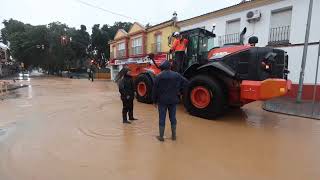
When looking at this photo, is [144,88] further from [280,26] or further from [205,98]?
[280,26]

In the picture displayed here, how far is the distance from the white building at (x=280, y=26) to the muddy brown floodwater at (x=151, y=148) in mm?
5275

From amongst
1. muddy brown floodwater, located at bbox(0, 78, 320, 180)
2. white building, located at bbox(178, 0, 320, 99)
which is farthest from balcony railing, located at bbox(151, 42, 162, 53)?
muddy brown floodwater, located at bbox(0, 78, 320, 180)

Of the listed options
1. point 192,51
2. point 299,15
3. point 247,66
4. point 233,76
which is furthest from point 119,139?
point 299,15

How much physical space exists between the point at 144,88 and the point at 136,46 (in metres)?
17.0

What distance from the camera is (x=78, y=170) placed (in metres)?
3.74

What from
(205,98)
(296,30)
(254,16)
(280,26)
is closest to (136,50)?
(254,16)

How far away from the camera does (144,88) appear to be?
367 inches

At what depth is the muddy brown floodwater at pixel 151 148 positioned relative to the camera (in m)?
3.73

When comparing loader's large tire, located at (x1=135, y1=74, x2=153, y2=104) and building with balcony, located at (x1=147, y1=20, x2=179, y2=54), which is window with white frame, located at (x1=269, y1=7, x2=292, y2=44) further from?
building with balcony, located at (x1=147, y1=20, x2=179, y2=54)

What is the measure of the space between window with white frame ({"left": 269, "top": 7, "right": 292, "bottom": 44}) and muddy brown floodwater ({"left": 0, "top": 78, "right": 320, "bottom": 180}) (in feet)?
21.1

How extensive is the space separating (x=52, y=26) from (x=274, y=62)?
139 feet

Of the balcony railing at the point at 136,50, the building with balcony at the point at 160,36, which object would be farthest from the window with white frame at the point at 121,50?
the building with balcony at the point at 160,36

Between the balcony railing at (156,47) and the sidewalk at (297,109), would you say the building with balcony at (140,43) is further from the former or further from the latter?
the sidewalk at (297,109)

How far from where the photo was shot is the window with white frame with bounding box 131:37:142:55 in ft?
81.9
